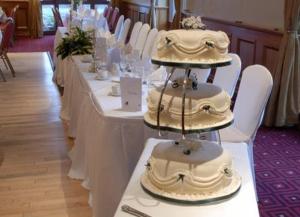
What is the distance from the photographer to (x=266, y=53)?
16.3 feet

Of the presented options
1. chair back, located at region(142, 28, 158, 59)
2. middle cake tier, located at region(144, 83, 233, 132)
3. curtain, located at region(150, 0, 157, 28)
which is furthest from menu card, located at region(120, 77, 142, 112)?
curtain, located at region(150, 0, 157, 28)

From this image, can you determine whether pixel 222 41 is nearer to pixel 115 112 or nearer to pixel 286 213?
pixel 115 112

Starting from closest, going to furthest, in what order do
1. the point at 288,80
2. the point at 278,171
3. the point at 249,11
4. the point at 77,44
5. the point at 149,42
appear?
the point at 278,171 → the point at 77,44 → the point at 288,80 → the point at 149,42 → the point at 249,11

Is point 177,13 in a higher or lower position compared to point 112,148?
higher

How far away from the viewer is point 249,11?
17.8 ft

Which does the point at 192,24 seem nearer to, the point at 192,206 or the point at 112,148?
the point at 192,206

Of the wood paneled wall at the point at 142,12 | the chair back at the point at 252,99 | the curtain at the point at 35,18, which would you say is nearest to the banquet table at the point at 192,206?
the chair back at the point at 252,99

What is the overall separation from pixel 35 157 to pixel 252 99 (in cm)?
209

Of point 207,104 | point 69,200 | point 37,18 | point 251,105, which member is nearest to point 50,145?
point 69,200

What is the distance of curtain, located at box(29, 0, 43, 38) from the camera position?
1111 cm

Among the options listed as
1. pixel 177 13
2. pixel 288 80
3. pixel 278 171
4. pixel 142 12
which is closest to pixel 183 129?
pixel 278 171

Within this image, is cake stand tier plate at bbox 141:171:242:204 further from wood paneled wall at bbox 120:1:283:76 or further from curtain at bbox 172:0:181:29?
curtain at bbox 172:0:181:29

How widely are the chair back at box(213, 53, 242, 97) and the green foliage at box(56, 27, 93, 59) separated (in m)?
1.53

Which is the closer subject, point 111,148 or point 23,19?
point 111,148
